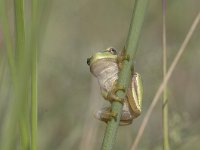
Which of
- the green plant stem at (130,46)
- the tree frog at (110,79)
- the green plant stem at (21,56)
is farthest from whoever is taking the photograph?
the tree frog at (110,79)

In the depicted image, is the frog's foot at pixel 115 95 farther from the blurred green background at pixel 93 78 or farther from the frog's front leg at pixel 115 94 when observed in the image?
the blurred green background at pixel 93 78

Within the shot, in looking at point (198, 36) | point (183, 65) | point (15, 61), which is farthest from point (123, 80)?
point (183, 65)

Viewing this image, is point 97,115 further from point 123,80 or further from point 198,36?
point 198,36

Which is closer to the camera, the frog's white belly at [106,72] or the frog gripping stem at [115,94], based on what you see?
the frog gripping stem at [115,94]

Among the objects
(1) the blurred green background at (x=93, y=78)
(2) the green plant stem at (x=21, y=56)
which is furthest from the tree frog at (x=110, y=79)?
(1) the blurred green background at (x=93, y=78)

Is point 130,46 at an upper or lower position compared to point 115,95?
upper

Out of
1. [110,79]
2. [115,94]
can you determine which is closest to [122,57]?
[115,94]

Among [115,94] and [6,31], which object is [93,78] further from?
[6,31]
